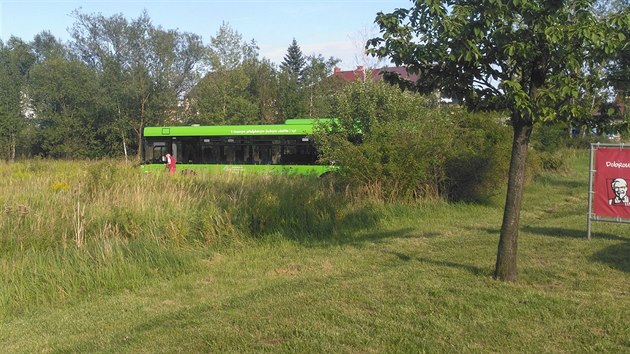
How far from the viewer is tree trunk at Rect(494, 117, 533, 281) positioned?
5891 millimetres

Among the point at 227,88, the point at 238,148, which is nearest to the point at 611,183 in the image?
the point at 238,148

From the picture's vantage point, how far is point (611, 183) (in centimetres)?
965

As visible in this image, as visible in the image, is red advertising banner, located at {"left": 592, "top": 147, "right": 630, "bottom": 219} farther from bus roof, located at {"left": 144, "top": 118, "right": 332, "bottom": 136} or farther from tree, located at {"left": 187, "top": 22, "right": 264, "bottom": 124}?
tree, located at {"left": 187, "top": 22, "right": 264, "bottom": 124}

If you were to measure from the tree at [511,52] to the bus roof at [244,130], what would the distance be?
15.0 meters

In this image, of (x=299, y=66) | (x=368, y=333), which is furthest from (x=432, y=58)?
(x=299, y=66)

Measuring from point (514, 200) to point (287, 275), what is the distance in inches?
117


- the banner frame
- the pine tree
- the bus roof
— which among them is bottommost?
the banner frame

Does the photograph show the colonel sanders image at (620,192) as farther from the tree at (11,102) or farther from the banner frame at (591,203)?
the tree at (11,102)

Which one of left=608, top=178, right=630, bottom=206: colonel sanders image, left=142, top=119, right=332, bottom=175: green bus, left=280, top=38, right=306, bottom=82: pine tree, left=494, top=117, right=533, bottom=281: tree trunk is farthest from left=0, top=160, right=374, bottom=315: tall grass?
left=280, top=38, right=306, bottom=82: pine tree

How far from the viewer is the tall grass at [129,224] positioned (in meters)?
7.00

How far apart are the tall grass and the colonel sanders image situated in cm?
439

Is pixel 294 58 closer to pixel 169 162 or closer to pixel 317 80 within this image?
pixel 317 80

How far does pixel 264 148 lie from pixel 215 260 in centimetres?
1477

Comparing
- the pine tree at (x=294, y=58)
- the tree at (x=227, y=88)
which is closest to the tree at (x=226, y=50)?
the tree at (x=227, y=88)
